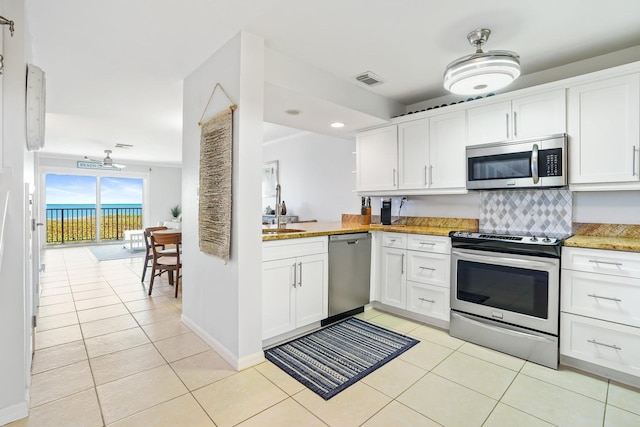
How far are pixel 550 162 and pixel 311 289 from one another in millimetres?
2253

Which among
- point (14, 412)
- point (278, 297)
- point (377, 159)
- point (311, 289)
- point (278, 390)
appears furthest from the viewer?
point (377, 159)

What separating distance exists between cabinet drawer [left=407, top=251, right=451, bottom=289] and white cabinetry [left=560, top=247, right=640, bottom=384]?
0.88m

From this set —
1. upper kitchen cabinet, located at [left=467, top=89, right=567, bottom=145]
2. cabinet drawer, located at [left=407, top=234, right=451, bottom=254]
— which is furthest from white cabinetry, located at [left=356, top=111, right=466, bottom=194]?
cabinet drawer, located at [left=407, top=234, right=451, bottom=254]

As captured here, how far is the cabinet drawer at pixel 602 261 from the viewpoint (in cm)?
200

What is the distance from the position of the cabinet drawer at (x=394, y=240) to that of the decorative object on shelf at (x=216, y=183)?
5.70ft

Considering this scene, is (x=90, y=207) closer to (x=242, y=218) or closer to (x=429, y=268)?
(x=242, y=218)

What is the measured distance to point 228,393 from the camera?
1.96 m

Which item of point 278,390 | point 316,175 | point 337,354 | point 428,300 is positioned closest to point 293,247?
point 337,354

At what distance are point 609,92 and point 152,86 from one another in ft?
13.4

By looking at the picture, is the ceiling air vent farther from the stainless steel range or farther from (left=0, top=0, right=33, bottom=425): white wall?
(left=0, top=0, right=33, bottom=425): white wall

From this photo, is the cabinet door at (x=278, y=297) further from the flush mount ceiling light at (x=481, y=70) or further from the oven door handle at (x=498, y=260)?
the flush mount ceiling light at (x=481, y=70)

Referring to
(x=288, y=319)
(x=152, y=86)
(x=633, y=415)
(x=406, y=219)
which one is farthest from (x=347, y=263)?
(x=152, y=86)

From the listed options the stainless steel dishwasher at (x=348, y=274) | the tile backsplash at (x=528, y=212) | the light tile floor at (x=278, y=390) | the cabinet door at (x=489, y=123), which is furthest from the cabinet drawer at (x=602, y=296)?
the stainless steel dishwasher at (x=348, y=274)

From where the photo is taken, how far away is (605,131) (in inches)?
91.0
